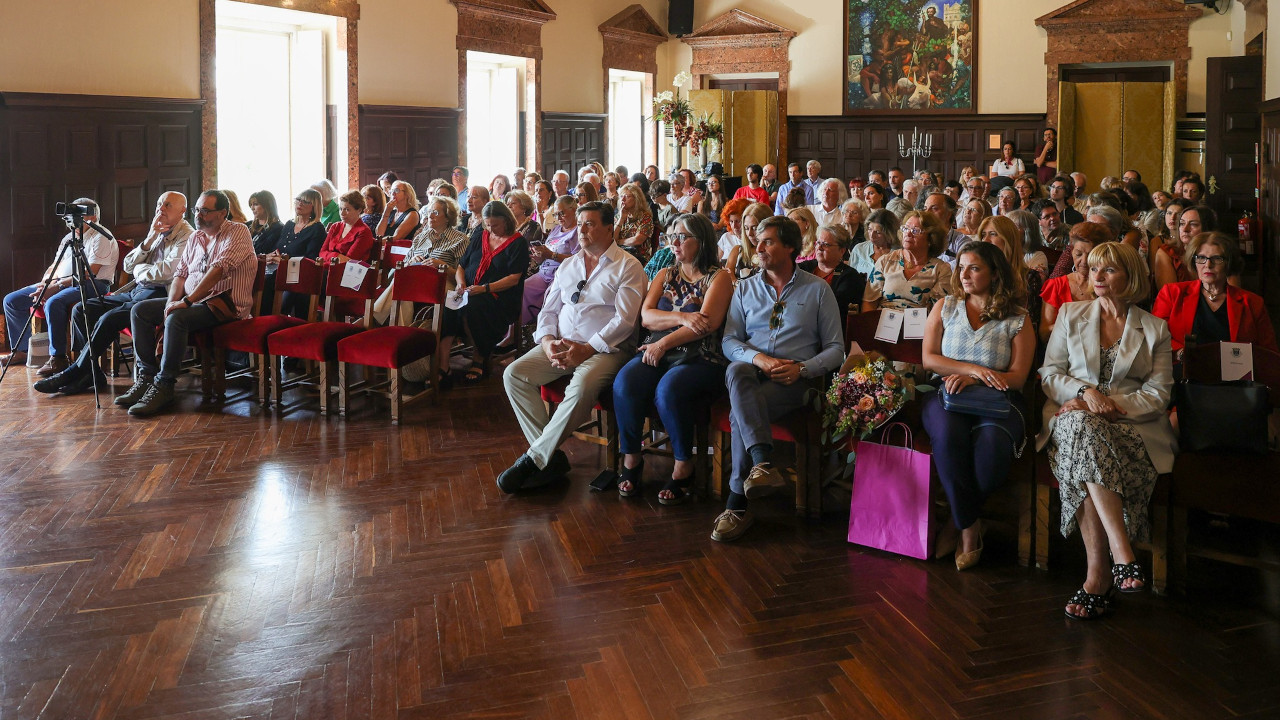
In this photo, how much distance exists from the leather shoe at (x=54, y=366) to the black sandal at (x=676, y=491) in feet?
15.7

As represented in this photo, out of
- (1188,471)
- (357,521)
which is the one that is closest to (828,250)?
(1188,471)

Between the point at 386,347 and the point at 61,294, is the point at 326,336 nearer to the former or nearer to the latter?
the point at 386,347

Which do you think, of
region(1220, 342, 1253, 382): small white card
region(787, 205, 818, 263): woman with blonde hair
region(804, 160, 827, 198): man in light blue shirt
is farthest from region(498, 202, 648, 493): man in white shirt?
region(804, 160, 827, 198): man in light blue shirt

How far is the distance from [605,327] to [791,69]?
1228 cm

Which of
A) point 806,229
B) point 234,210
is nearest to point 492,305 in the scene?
point 234,210

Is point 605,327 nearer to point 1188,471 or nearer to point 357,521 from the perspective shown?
point 357,521

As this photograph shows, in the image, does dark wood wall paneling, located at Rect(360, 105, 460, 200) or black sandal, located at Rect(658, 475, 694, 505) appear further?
dark wood wall paneling, located at Rect(360, 105, 460, 200)

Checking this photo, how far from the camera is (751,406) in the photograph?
443 cm

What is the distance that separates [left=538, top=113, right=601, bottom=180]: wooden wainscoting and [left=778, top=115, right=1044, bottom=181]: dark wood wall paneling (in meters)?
3.06

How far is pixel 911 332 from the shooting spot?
448 cm

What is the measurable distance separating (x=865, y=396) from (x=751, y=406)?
51cm

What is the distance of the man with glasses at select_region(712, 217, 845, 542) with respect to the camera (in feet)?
14.4

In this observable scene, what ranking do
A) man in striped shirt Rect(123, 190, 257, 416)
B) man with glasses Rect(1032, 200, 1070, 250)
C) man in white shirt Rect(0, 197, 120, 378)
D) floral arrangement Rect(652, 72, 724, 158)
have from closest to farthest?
man in striped shirt Rect(123, 190, 257, 416)
man with glasses Rect(1032, 200, 1070, 250)
man in white shirt Rect(0, 197, 120, 378)
floral arrangement Rect(652, 72, 724, 158)

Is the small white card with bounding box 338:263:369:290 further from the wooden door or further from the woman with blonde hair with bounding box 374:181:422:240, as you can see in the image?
the wooden door
